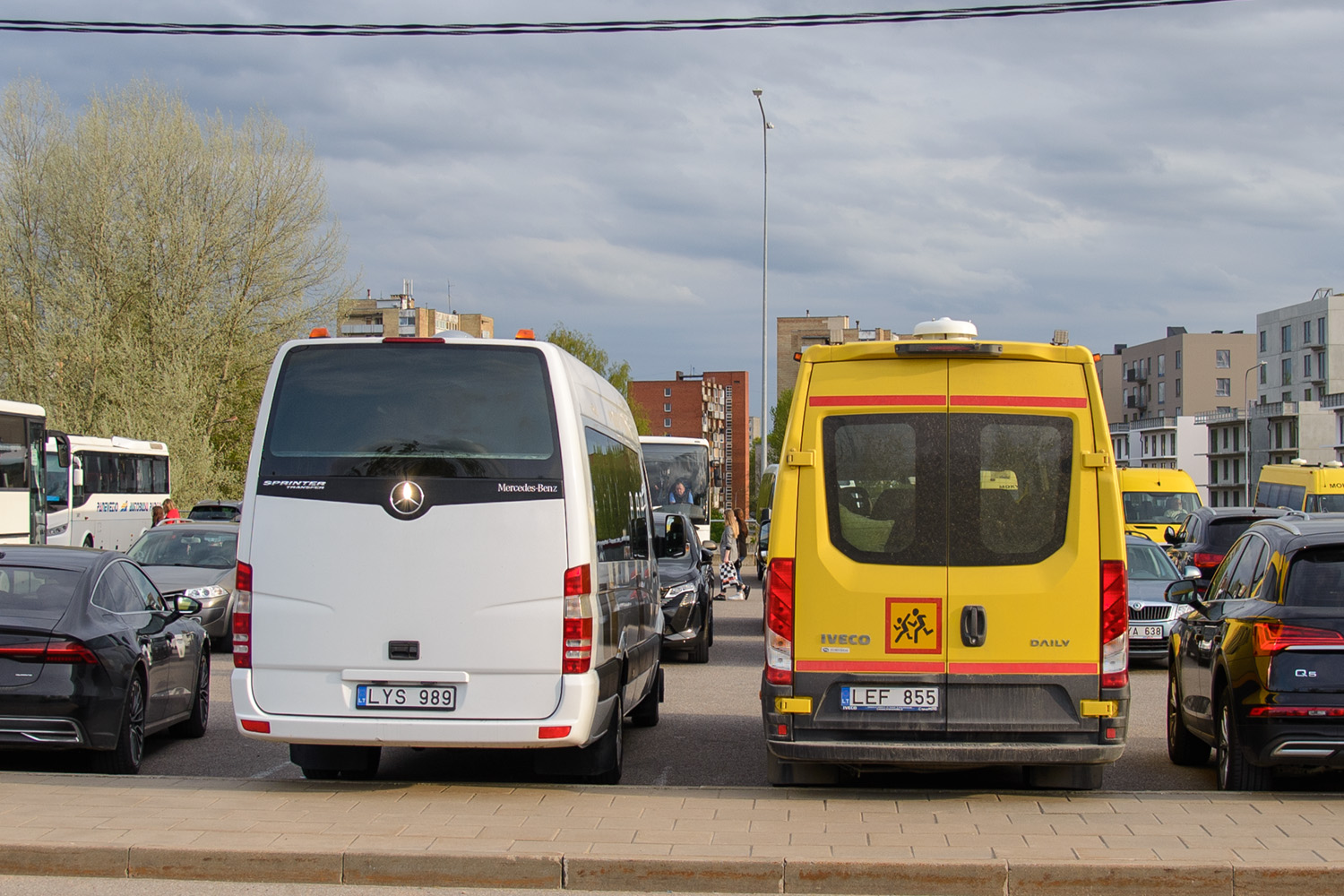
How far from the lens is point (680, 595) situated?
613 inches

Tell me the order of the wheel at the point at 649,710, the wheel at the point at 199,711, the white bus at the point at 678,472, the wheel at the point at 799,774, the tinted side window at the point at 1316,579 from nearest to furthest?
the tinted side window at the point at 1316,579
the wheel at the point at 799,774
the wheel at the point at 199,711
the wheel at the point at 649,710
the white bus at the point at 678,472

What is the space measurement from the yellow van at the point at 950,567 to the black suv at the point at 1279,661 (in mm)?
1024

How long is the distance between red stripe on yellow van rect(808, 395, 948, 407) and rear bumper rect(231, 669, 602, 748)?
1.91m

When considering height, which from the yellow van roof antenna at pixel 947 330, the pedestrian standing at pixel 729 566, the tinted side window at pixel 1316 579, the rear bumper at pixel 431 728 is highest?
the yellow van roof antenna at pixel 947 330

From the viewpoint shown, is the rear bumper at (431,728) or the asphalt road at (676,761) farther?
the asphalt road at (676,761)

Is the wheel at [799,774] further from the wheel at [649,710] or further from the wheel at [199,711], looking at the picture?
the wheel at [199,711]

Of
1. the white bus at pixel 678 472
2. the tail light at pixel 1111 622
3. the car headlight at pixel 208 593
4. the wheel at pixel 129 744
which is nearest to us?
the tail light at pixel 1111 622

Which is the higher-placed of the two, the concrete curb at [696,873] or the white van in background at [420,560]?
the white van in background at [420,560]

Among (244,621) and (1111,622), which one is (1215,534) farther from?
(244,621)

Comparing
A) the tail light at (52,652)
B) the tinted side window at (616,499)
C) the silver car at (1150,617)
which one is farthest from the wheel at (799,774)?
the silver car at (1150,617)

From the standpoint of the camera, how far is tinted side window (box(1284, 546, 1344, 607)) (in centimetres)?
761

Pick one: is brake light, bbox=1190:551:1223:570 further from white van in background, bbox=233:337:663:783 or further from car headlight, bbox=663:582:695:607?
white van in background, bbox=233:337:663:783

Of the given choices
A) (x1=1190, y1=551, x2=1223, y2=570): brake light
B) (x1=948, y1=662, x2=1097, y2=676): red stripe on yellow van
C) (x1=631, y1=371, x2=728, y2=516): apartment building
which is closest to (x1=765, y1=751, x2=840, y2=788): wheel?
(x1=948, y1=662, x2=1097, y2=676): red stripe on yellow van

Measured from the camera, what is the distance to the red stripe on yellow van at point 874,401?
7219mm
